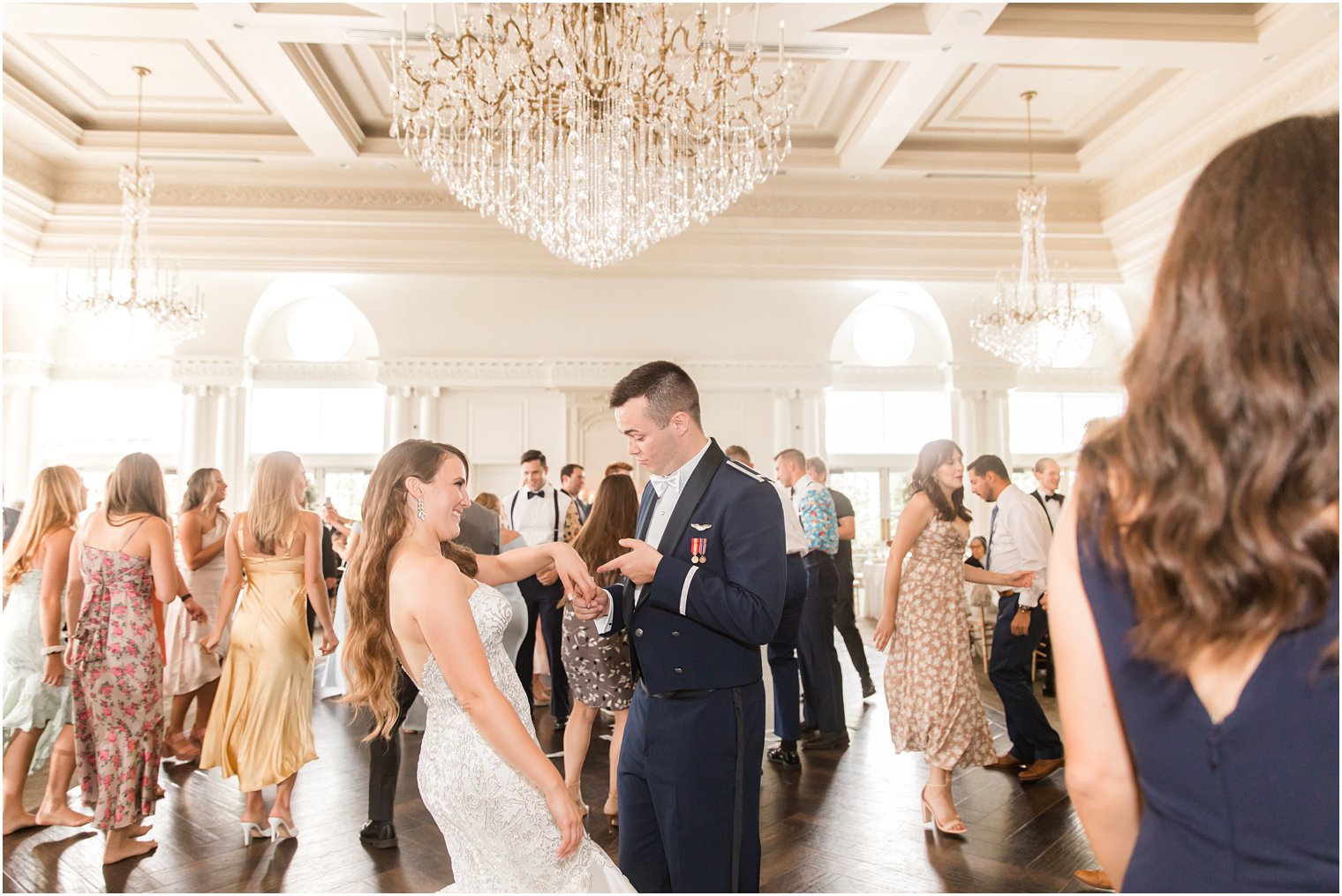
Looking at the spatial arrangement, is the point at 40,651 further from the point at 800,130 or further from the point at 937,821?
the point at 800,130

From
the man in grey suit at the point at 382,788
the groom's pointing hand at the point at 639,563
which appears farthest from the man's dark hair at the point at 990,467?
the groom's pointing hand at the point at 639,563

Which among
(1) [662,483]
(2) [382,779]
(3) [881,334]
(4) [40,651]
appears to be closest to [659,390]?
(1) [662,483]

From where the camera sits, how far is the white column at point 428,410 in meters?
10.3

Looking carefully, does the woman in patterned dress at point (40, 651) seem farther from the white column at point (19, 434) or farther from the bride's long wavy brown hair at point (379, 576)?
the white column at point (19, 434)

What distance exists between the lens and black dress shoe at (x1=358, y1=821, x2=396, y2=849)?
3629 millimetres

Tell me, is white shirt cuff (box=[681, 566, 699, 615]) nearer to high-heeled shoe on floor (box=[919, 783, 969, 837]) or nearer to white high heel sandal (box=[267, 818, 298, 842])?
high-heeled shoe on floor (box=[919, 783, 969, 837])

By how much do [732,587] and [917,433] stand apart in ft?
34.2

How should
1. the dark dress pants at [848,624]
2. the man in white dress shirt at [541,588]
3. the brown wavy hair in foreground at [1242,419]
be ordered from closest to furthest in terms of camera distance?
1. the brown wavy hair in foreground at [1242,419]
2. the man in white dress shirt at [541,588]
3. the dark dress pants at [848,624]

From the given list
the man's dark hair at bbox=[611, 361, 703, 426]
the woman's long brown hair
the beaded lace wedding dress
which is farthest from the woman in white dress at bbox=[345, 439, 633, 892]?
the woman's long brown hair

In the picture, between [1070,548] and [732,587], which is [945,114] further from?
[1070,548]

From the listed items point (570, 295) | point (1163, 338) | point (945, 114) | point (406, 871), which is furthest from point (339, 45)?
point (1163, 338)

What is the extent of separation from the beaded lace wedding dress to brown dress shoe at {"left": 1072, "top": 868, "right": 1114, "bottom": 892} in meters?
2.15

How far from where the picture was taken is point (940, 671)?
152 inches

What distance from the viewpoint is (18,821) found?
3.75 meters
